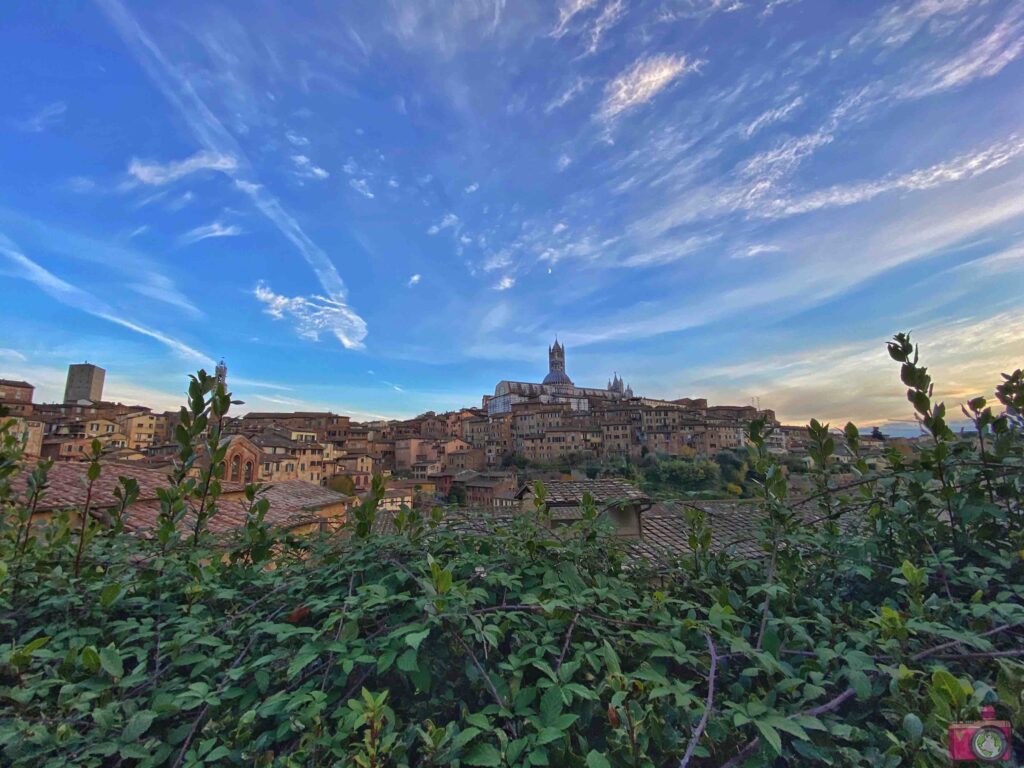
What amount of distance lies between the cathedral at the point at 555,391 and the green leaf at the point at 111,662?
106252mm

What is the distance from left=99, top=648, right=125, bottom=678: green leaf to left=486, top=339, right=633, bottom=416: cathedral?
10625 centimetres

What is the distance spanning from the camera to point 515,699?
4.65 ft

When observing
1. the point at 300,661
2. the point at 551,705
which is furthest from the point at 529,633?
the point at 300,661

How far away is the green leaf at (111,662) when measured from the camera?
1.45 m

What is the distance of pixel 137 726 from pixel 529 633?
1.22 metres

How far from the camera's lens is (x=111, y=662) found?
147 centimetres

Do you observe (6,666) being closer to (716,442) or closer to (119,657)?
(119,657)

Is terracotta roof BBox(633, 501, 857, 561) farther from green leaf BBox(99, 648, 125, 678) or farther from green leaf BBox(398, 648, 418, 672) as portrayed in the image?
green leaf BBox(99, 648, 125, 678)

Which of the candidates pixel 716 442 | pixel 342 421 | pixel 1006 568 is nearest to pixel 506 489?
pixel 342 421

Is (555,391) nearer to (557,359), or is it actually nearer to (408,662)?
(557,359)

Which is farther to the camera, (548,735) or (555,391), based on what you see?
(555,391)

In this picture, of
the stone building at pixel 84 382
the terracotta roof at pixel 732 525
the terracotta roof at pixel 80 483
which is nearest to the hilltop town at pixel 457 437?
the stone building at pixel 84 382

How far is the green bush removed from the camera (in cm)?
125

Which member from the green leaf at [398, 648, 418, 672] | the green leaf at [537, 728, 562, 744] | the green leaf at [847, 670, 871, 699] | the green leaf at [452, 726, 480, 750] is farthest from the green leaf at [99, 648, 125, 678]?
the green leaf at [847, 670, 871, 699]
